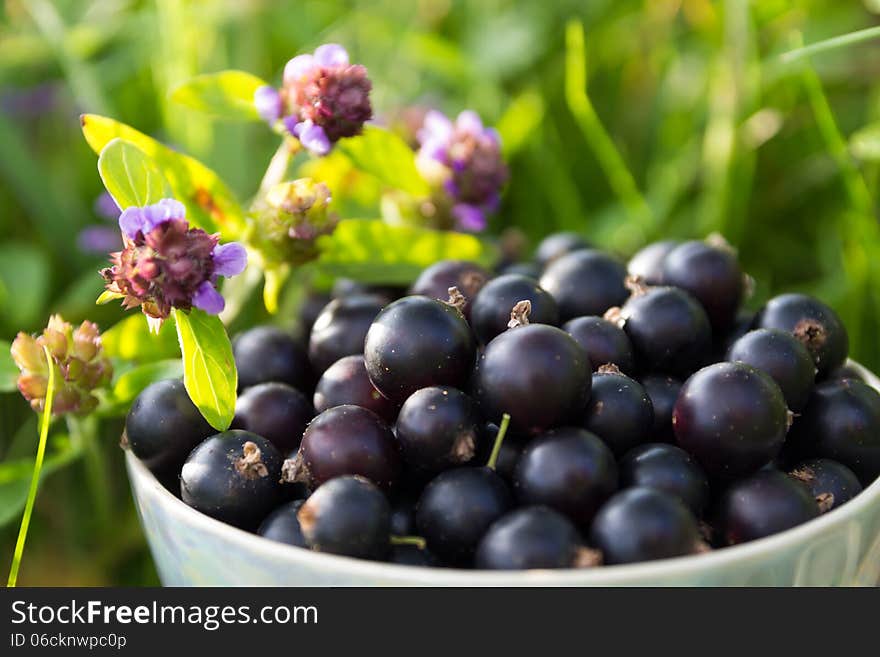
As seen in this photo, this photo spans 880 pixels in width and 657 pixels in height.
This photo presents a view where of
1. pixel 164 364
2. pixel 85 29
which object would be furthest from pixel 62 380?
pixel 85 29

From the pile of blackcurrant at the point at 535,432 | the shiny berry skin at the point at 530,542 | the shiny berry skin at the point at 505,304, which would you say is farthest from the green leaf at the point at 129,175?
the shiny berry skin at the point at 530,542

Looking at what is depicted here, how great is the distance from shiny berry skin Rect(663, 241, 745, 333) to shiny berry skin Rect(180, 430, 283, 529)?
0.35 metres

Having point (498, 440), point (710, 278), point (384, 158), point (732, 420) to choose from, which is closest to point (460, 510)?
point (498, 440)

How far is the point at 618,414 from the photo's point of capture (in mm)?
577

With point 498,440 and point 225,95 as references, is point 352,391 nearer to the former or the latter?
point 498,440

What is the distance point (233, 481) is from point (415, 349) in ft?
0.46

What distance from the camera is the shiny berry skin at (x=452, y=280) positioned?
73 centimetres

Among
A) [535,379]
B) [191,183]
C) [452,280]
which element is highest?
[191,183]

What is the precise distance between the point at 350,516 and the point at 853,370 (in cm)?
43

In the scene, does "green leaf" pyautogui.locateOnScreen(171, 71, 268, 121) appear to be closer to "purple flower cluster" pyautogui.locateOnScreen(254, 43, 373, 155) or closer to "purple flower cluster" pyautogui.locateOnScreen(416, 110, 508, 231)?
"purple flower cluster" pyautogui.locateOnScreen(254, 43, 373, 155)

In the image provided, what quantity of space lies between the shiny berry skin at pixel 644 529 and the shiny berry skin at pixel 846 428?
0.53ft

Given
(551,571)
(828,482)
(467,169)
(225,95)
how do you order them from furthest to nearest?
(467,169), (225,95), (828,482), (551,571)

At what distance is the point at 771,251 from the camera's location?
119 centimetres
